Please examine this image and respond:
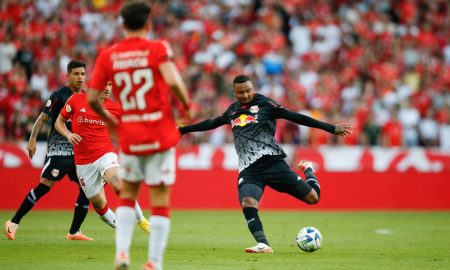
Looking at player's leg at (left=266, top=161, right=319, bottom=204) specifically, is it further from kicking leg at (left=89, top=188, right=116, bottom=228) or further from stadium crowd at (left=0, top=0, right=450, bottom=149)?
stadium crowd at (left=0, top=0, right=450, bottom=149)

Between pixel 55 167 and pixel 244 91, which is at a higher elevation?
pixel 244 91

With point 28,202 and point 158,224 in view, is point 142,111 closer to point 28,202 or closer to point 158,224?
point 158,224

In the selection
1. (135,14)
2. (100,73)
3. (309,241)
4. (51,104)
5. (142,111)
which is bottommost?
(309,241)

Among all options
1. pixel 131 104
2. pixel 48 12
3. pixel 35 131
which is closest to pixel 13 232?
pixel 35 131

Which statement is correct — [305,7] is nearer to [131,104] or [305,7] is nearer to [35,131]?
[35,131]

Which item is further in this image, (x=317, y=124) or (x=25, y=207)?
(x=25, y=207)

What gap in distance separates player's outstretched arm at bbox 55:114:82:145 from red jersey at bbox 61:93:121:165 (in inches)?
3.8

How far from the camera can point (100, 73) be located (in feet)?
26.7

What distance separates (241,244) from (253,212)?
145cm

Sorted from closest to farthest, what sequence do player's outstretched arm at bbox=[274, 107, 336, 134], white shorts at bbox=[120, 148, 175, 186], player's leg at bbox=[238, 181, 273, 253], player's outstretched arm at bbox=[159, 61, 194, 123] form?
player's outstretched arm at bbox=[159, 61, 194, 123]
white shorts at bbox=[120, 148, 175, 186]
player's leg at bbox=[238, 181, 273, 253]
player's outstretched arm at bbox=[274, 107, 336, 134]

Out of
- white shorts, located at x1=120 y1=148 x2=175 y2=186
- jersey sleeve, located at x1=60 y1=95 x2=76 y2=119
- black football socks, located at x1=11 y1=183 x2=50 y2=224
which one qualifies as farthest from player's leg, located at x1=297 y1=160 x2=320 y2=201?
white shorts, located at x1=120 y1=148 x2=175 y2=186

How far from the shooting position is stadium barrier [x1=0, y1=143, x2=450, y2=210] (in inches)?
847

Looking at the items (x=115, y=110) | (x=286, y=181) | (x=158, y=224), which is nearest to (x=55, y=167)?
(x=115, y=110)

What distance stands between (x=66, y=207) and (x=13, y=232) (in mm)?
7561
